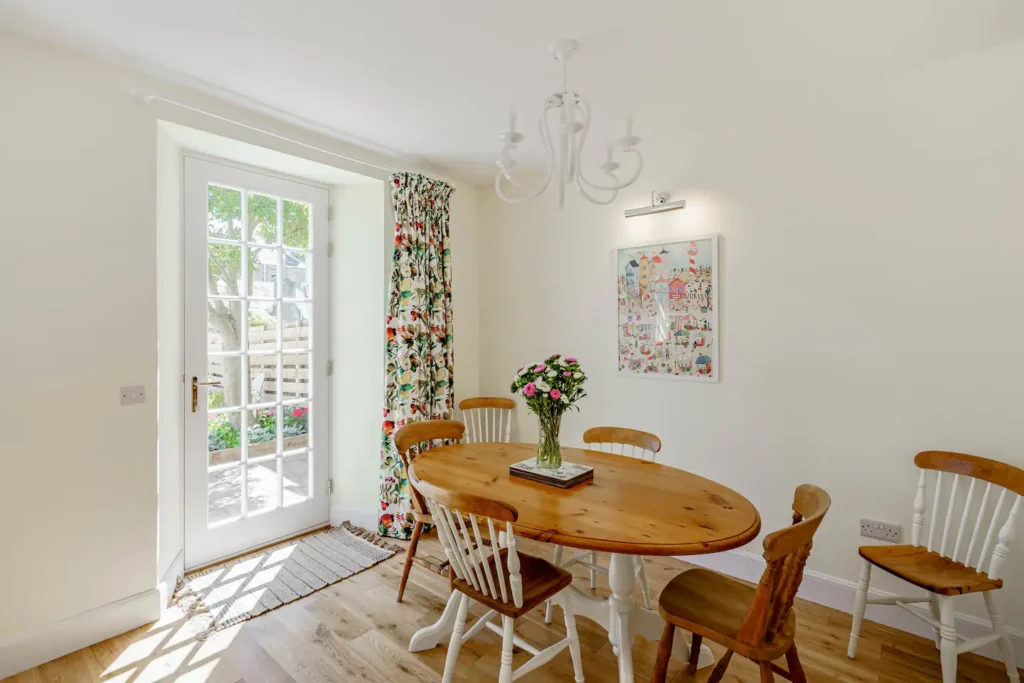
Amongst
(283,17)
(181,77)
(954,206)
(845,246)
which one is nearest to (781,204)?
(845,246)

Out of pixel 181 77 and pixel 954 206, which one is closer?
pixel 954 206

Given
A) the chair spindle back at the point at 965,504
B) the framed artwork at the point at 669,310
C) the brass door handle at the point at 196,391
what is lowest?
the chair spindle back at the point at 965,504

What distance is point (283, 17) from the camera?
1858 millimetres

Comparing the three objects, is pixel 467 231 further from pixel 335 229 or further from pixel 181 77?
pixel 181 77

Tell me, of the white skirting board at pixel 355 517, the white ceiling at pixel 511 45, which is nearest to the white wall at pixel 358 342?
the white skirting board at pixel 355 517

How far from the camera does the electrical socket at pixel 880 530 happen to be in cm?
233

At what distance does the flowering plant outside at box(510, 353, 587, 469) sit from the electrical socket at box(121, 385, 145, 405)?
1780mm

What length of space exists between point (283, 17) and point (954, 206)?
295 cm

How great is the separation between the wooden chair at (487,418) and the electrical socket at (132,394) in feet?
6.45

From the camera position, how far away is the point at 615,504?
180 cm

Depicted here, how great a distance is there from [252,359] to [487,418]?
171cm

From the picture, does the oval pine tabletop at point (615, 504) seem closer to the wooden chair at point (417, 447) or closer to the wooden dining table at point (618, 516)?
the wooden dining table at point (618, 516)

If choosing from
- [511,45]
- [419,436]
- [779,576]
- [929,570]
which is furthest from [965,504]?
[511,45]

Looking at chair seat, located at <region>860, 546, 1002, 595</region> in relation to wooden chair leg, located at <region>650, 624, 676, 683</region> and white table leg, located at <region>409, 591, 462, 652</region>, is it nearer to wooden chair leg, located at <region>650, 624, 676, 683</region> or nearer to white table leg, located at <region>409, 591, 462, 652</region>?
wooden chair leg, located at <region>650, 624, 676, 683</region>
